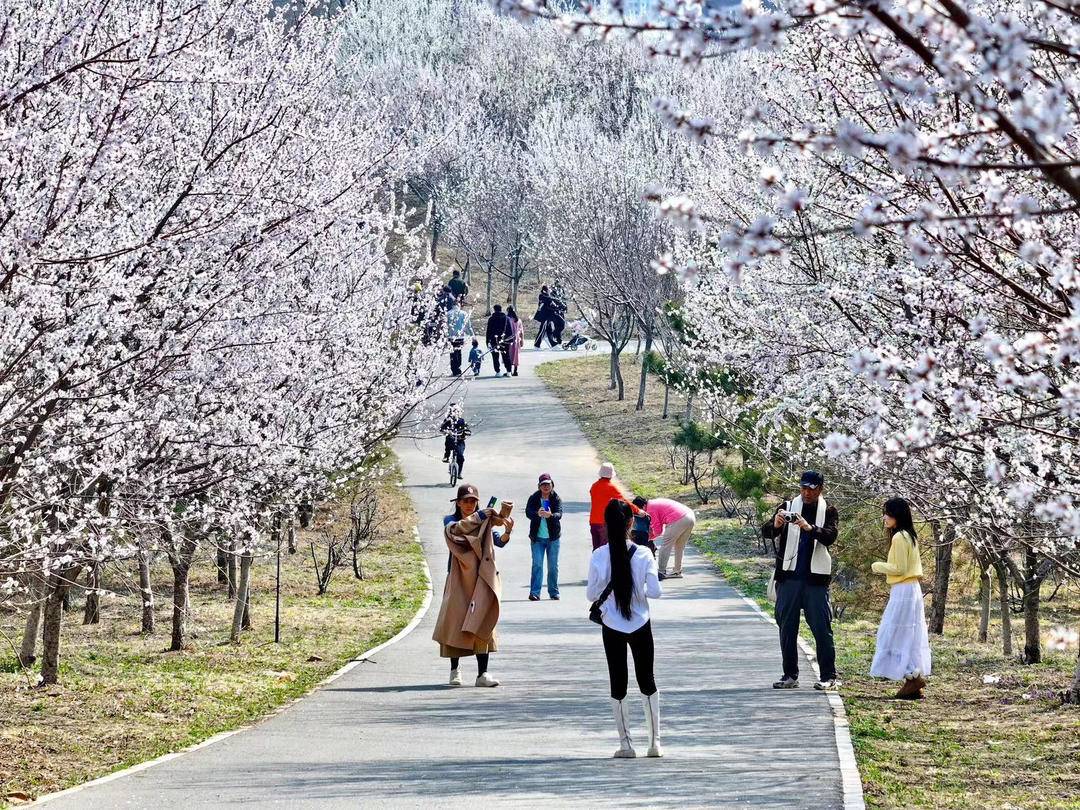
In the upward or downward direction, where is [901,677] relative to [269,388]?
downward

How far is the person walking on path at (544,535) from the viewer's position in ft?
67.2

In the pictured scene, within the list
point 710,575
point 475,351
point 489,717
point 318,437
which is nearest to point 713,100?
point 475,351

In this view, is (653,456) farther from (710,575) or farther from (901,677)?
(901,677)

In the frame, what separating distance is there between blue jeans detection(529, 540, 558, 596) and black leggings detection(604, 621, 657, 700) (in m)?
10.7

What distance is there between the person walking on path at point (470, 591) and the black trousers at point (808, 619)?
2438 millimetres

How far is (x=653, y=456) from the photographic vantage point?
35.6 m

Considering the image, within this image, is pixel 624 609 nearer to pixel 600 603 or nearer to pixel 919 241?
pixel 600 603

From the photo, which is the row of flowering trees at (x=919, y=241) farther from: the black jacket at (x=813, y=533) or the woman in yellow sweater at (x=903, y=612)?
the black jacket at (x=813, y=533)

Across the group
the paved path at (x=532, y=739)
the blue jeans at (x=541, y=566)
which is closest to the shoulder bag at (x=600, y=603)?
the paved path at (x=532, y=739)

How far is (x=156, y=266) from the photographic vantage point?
31.7 ft

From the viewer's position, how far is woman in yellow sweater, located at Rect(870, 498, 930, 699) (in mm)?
12078

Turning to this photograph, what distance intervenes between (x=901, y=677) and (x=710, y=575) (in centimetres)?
1053

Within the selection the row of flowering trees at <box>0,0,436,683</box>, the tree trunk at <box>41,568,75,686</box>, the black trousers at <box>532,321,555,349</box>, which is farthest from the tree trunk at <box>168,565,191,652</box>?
the black trousers at <box>532,321,555,349</box>

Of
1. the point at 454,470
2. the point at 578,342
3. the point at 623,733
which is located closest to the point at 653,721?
the point at 623,733
